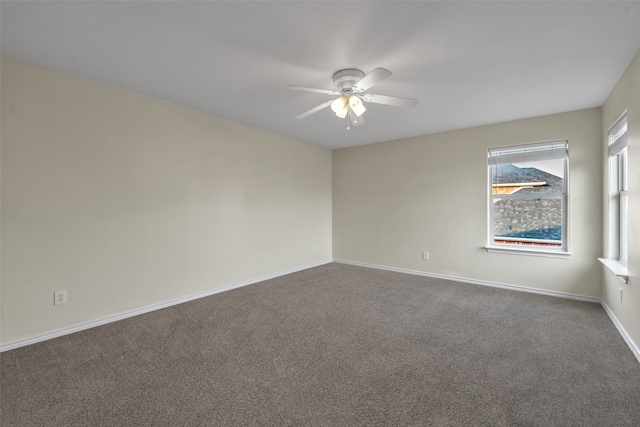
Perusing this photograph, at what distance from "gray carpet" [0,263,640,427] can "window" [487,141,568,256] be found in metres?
0.97

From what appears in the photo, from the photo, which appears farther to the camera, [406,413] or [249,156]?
[249,156]

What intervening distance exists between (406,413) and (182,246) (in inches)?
116

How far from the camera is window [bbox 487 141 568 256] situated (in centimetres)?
378

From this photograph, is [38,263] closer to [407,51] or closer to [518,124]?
[407,51]

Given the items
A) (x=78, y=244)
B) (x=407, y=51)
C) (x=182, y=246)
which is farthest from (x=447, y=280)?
(x=78, y=244)

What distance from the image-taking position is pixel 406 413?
64.6 inches

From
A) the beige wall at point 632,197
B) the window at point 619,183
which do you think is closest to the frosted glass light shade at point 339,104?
the beige wall at point 632,197

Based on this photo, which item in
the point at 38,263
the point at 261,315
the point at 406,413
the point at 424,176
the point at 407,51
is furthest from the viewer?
the point at 424,176

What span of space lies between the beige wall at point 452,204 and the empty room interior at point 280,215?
33mm

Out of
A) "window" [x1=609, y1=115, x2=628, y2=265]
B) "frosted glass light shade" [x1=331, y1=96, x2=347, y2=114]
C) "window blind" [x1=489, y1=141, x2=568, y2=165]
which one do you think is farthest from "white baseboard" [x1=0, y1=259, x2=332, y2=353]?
"window" [x1=609, y1=115, x2=628, y2=265]

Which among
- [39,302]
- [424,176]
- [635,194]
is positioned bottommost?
[39,302]

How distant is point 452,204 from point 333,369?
11.1 feet

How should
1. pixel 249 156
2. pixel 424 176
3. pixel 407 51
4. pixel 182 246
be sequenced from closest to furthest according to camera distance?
pixel 407 51 < pixel 182 246 < pixel 249 156 < pixel 424 176

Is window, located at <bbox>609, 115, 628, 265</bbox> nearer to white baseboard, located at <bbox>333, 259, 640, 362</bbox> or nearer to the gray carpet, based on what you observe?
white baseboard, located at <bbox>333, 259, 640, 362</bbox>
